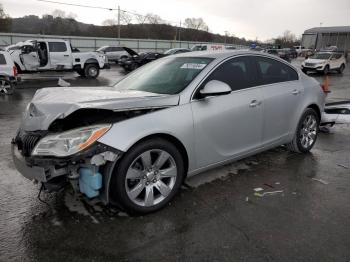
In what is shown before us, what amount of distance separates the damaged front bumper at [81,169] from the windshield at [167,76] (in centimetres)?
121

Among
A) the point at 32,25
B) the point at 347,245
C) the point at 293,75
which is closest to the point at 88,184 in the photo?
the point at 347,245

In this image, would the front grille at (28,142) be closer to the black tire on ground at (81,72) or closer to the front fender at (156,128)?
the front fender at (156,128)

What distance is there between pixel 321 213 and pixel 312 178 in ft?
3.54

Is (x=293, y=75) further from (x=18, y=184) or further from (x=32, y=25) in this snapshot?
(x=32, y=25)

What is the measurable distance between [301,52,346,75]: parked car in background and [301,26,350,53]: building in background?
48.3 meters

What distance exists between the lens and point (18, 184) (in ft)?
14.3

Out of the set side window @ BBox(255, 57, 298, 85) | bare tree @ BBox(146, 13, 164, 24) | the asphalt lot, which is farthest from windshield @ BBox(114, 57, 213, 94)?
bare tree @ BBox(146, 13, 164, 24)

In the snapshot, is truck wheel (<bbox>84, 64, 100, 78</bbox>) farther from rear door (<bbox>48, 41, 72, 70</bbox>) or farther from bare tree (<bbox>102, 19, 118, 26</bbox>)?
bare tree (<bbox>102, 19, 118, 26</bbox>)

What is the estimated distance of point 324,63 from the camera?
1001 inches

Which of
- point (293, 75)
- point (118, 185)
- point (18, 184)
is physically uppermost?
point (293, 75)

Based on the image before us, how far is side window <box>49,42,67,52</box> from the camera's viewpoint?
727 inches

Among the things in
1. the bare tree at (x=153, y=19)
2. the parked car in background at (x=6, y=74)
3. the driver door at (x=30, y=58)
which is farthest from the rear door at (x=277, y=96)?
the bare tree at (x=153, y=19)

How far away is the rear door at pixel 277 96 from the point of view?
477cm

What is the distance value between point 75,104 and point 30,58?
52.7 feet
